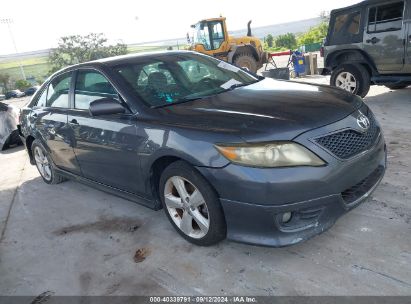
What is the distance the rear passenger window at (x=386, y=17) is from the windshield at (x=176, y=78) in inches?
155

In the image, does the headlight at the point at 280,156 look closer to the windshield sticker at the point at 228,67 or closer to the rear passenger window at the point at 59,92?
the windshield sticker at the point at 228,67

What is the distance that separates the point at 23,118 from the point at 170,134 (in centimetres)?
346

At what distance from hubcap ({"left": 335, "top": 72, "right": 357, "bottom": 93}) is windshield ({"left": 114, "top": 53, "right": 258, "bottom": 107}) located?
408 centimetres

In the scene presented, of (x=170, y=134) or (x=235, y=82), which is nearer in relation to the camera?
(x=170, y=134)

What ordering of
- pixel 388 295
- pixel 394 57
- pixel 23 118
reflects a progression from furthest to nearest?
pixel 394 57
pixel 23 118
pixel 388 295

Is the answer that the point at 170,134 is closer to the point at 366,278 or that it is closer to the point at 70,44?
the point at 366,278

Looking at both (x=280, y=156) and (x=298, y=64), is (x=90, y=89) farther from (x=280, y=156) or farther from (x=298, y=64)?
(x=298, y=64)

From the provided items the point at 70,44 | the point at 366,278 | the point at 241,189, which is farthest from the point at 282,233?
the point at 70,44

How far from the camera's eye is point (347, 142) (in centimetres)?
257

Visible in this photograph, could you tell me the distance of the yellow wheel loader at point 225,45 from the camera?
15.0m

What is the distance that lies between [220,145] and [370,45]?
18.4 feet

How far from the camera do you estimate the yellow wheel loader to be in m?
15.0

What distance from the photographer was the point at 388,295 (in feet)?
7.36

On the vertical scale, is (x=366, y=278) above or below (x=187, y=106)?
below
